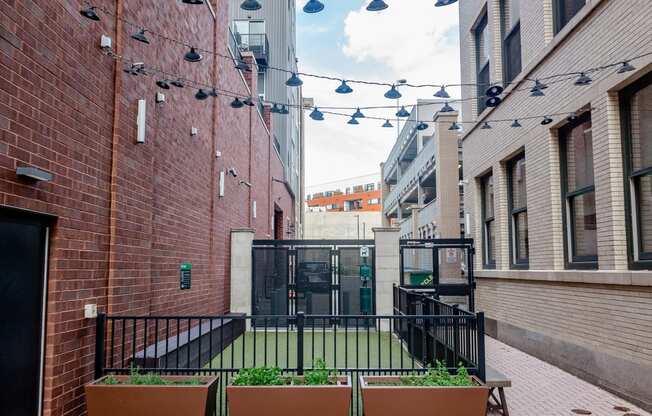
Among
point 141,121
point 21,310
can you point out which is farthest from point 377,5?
point 21,310

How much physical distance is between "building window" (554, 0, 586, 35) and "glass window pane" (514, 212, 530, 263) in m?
3.80

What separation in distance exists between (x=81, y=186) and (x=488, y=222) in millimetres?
10380

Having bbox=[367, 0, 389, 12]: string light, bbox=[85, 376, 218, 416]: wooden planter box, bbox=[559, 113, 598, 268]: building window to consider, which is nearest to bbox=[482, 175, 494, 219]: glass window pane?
bbox=[559, 113, 598, 268]: building window

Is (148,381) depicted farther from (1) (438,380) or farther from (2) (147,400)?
(1) (438,380)

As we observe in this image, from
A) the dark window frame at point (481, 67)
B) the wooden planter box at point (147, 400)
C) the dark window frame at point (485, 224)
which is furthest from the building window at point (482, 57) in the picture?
the wooden planter box at point (147, 400)

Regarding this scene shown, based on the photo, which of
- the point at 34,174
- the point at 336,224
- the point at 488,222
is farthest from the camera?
the point at 336,224

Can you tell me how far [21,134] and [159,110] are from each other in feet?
11.6

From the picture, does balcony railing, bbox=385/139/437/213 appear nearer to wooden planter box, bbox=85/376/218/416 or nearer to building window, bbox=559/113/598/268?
building window, bbox=559/113/598/268

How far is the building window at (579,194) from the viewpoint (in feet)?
26.8

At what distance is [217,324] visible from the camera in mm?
10133

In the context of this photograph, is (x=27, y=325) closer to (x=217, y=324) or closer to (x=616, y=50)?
(x=217, y=324)

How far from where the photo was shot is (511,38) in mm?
11609

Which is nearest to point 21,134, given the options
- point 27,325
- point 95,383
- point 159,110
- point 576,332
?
point 27,325

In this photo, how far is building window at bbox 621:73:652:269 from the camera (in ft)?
21.5
